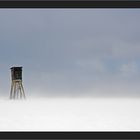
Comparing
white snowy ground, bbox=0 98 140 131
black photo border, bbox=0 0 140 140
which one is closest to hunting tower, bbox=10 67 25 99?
white snowy ground, bbox=0 98 140 131

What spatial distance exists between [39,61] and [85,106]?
33cm

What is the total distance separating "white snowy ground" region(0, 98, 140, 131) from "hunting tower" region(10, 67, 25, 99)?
1.8 inches

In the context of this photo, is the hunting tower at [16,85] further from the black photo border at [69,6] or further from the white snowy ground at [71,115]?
the black photo border at [69,6]

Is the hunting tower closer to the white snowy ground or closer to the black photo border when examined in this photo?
the white snowy ground

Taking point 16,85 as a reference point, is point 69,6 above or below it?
above

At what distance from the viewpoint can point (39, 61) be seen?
2.66 m

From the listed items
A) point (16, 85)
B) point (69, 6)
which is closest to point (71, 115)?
point (16, 85)

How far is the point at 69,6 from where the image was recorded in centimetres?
258

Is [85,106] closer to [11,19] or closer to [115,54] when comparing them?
[115,54]

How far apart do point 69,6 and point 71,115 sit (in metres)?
0.54

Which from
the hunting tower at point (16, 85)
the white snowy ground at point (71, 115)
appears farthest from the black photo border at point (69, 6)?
the hunting tower at point (16, 85)

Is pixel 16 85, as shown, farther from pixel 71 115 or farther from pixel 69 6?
pixel 69 6

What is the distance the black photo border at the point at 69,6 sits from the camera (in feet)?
8.32

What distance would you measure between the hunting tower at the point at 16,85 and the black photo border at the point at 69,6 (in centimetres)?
21
